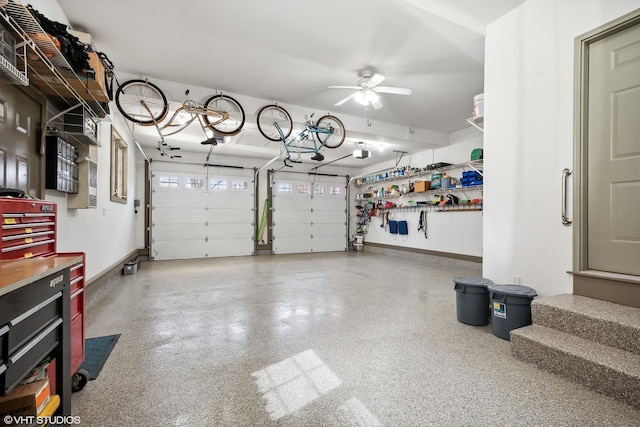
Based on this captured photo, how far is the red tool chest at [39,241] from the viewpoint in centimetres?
157

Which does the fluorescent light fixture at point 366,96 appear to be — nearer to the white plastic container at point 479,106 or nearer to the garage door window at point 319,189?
the white plastic container at point 479,106

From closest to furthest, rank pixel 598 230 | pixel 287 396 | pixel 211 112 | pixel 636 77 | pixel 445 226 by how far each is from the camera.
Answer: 1. pixel 287 396
2. pixel 636 77
3. pixel 598 230
4. pixel 211 112
5. pixel 445 226

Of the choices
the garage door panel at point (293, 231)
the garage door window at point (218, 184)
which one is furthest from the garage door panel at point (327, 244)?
the garage door window at point (218, 184)

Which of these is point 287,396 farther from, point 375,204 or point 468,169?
point 375,204

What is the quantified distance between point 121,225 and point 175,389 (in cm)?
504

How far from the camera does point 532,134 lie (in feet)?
9.20

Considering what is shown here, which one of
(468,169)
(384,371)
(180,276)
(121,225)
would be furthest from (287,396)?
(468,169)

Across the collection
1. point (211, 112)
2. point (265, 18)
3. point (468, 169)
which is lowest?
point (468, 169)

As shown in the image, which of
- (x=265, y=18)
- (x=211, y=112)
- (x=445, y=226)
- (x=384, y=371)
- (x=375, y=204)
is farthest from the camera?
(x=375, y=204)

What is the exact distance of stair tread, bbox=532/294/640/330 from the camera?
200 centimetres

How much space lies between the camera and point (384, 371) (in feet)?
6.79

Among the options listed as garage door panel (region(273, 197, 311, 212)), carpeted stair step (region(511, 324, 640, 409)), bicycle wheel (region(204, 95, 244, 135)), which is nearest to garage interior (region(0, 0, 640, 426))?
carpeted stair step (region(511, 324, 640, 409))

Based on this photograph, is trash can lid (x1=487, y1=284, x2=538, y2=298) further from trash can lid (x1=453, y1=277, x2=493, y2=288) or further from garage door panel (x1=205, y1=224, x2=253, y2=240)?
garage door panel (x1=205, y1=224, x2=253, y2=240)

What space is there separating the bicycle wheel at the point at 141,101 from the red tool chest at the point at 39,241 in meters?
2.40
